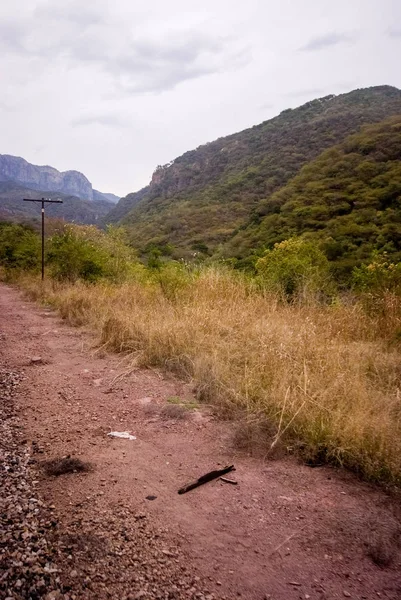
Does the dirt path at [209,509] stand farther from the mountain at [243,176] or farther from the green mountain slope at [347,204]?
the mountain at [243,176]

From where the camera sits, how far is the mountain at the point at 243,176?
1711 inches

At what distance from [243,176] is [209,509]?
67.2m

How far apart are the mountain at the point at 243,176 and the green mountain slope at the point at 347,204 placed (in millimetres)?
1539

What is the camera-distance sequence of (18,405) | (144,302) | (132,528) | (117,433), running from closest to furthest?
(132,528) < (117,433) < (18,405) < (144,302)

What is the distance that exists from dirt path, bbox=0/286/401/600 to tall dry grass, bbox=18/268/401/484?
27 centimetres

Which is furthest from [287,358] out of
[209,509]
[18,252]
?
[18,252]

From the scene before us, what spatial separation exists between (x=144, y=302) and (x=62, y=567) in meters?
5.69

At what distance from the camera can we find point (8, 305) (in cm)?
965

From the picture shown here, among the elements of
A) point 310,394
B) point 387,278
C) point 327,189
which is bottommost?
point 310,394

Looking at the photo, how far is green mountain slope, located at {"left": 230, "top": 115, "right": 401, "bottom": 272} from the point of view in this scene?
23.9 meters

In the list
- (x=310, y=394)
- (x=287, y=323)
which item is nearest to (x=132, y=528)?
(x=310, y=394)

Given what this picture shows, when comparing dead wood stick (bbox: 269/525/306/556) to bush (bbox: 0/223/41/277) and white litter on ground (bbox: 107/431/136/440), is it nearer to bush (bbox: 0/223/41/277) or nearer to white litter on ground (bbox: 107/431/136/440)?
white litter on ground (bbox: 107/431/136/440)

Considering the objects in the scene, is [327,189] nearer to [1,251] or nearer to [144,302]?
[1,251]

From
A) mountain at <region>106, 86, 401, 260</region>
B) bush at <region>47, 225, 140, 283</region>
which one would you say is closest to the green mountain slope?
mountain at <region>106, 86, 401, 260</region>
